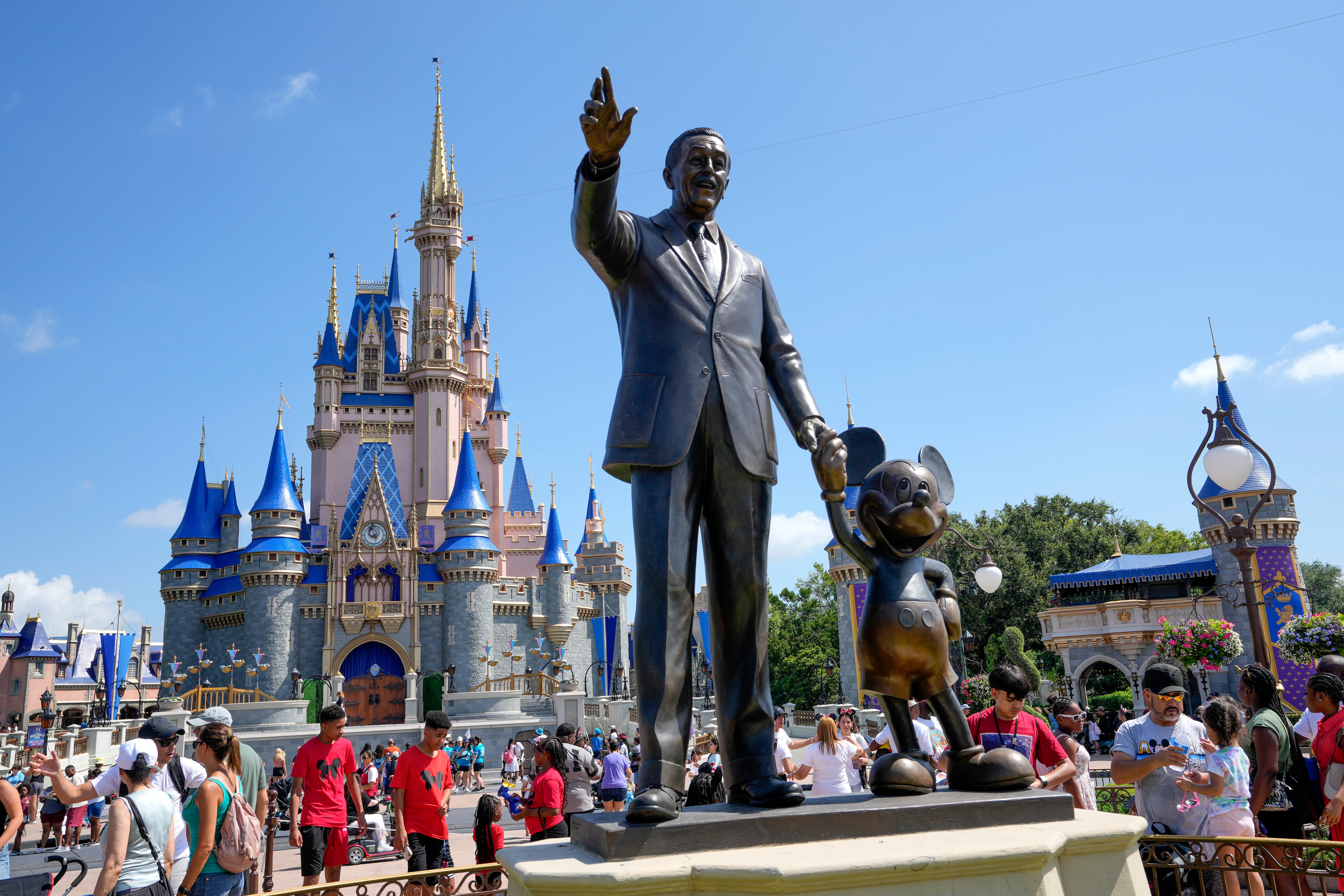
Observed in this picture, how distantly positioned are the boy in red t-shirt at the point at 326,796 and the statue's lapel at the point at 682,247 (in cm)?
414

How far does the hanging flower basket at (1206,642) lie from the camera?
10438mm

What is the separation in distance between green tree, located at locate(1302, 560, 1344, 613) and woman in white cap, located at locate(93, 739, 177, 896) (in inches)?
2261

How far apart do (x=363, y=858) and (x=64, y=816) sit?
785 cm

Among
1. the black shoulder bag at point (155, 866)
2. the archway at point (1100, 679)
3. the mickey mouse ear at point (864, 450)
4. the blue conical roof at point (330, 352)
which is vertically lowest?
the archway at point (1100, 679)

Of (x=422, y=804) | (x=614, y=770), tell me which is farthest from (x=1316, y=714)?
(x=422, y=804)

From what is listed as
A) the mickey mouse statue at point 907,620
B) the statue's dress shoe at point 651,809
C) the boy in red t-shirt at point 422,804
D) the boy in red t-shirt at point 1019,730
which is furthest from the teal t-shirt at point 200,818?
the boy in red t-shirt at point 1019,730

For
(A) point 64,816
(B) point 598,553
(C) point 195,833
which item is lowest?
(A) point 64,816

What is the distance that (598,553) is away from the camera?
51000mm

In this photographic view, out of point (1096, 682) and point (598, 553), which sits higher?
point (598, 553)

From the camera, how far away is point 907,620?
3.16 meters

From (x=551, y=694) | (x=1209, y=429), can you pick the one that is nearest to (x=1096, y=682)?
(x=551, y=694)

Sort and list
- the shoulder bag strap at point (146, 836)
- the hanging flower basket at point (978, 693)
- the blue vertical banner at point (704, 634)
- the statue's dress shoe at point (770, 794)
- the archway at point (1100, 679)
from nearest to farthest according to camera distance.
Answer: the statue's dress shoe at point (770, 794)
the shoulder bag strap at point (146, 836)
the hanging flower basket at point (978, 693)
the archway at point (1100, 679)
the blue vertical banner at point (704, 634)

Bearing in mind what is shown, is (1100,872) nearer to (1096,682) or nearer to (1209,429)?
(1209,429)

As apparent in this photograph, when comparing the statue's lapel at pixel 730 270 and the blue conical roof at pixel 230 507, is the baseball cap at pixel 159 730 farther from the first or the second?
the blue conical roof at pixel 230 507
